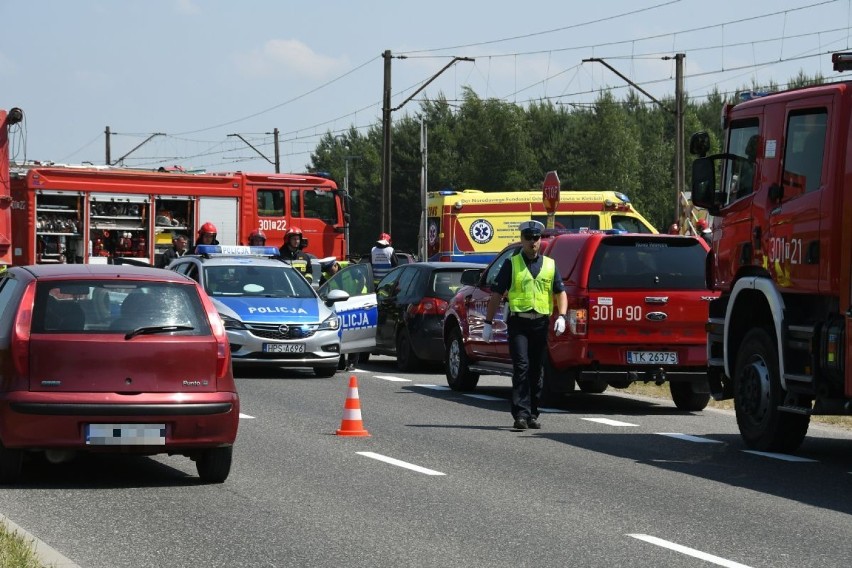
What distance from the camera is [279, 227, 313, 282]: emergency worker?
2712 cm

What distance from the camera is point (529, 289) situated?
1506cm

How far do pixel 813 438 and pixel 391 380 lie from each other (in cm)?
764

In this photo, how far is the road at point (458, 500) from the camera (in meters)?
8.41

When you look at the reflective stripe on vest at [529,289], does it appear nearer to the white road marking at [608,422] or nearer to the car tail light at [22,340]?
the white road marking at [608,422]

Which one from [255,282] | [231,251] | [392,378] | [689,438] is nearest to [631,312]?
[689,438]

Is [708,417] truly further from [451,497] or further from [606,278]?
[451,497]

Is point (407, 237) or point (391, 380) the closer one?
point (391, 380)

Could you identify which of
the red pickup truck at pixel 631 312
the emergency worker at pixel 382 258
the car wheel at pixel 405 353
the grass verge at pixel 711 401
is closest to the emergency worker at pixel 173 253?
the car wheel at pixel 405 353

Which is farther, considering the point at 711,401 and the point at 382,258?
→ the point at 382,258

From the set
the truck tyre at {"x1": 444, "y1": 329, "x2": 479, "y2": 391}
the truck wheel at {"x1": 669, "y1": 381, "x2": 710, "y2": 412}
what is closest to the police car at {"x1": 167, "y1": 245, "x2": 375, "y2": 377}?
the truck tyre at {"x1": 444, "y1": 329, "x2": 479, "y2": 391}

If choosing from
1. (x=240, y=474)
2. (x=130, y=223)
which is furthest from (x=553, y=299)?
(x=130, y=223)

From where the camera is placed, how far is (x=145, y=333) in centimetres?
1073

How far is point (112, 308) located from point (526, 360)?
16.8 feet

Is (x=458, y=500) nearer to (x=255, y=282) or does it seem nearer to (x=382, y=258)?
(x=255, y=282)
